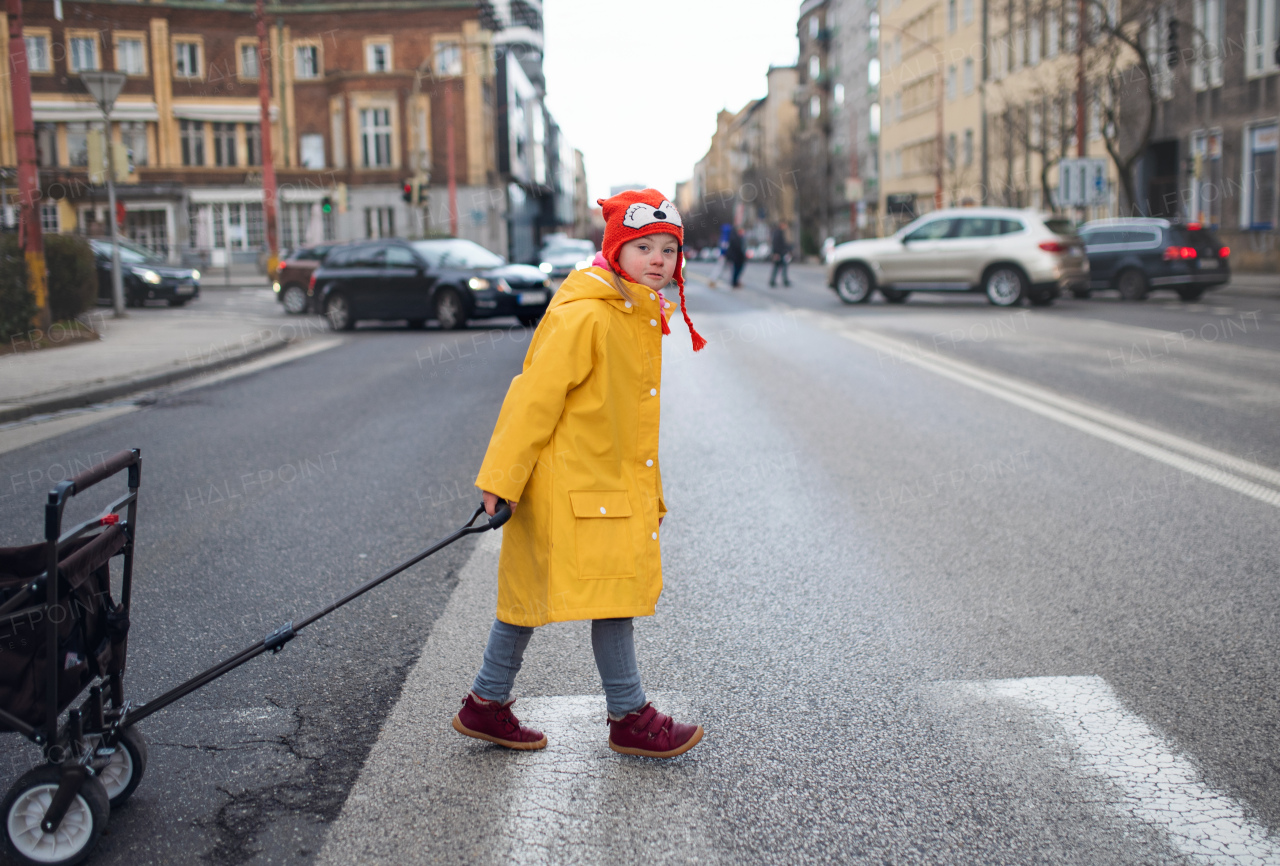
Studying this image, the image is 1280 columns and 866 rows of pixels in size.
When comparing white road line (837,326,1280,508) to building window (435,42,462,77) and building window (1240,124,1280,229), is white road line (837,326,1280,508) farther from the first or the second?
building window (435,42,462,77)

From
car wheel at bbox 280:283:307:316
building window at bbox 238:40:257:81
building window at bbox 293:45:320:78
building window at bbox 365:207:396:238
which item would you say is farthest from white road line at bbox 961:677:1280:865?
building window at bbox 238:40:257:81

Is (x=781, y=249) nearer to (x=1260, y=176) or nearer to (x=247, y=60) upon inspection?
(x=1260, y=176)

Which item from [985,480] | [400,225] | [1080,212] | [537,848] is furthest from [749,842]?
[400,225]

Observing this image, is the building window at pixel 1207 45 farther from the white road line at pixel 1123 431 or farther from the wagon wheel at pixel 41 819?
the wagon wheel at pixel 41 819

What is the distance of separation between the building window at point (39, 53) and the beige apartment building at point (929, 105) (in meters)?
39.8

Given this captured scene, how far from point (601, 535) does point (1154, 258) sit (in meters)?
22.5

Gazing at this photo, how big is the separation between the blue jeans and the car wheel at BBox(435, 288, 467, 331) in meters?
16.4

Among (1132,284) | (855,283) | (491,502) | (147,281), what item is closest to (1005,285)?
(855,283)

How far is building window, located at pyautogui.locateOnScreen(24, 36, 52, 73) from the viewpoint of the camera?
175 ft

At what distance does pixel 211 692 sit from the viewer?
358 centimetres

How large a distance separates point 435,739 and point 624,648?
2.03ft

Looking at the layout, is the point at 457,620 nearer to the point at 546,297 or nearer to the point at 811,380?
the point at 811,380

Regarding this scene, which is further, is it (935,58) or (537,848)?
(935,58)

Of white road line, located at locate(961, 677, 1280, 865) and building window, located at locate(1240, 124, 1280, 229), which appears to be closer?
white road line, located at locate(961, 677, 1280, 865)
